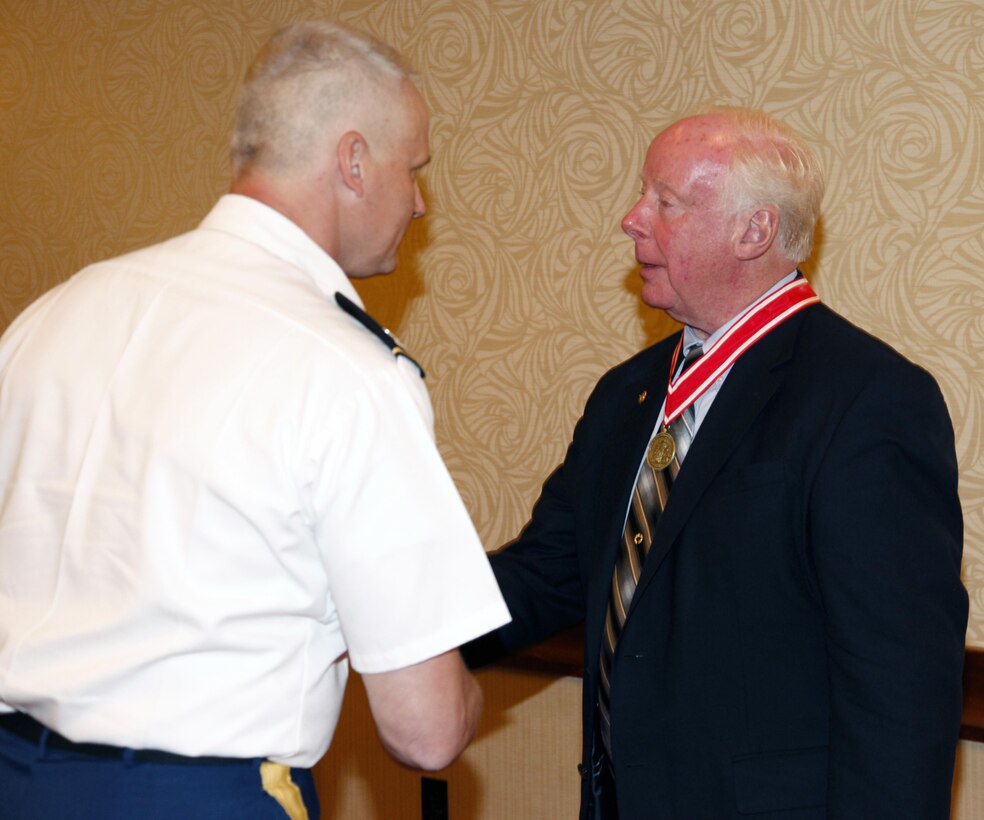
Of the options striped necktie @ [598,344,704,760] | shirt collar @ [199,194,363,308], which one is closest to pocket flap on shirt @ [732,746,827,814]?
striped necktie @ [598,344,704,760]

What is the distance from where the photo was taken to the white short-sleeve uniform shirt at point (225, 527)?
114 cm

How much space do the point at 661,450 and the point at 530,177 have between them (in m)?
0.93

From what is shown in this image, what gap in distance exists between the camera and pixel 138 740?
1159 millimetres

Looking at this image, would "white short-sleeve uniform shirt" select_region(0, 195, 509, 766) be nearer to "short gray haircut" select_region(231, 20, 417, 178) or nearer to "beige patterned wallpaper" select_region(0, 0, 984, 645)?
"short gray haircut" select_region(231, 20, 417, 178)

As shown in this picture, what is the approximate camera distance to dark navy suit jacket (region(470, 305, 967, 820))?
4.83 ft

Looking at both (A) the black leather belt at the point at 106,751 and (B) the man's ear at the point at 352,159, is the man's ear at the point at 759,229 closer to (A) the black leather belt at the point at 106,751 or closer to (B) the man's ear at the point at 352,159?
(B) the man's ear at the point at 352,159

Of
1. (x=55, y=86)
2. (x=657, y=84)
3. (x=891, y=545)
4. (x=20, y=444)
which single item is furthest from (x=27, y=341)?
(x=55, y=86)

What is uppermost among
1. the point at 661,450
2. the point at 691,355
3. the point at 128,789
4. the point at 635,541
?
the point at 691,355

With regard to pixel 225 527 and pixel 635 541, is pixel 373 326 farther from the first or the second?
pixel 635 541

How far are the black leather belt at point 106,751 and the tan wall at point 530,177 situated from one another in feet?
4.56

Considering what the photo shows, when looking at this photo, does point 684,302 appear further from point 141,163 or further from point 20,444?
→ point 141,163

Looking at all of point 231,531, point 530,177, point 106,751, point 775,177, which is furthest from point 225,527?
point 530,177

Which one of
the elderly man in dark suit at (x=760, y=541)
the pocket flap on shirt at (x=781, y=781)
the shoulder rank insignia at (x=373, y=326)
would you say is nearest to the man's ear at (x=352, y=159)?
the shoulder rank insignia at (x=373, y=326)

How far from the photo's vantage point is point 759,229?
1.73 metres
